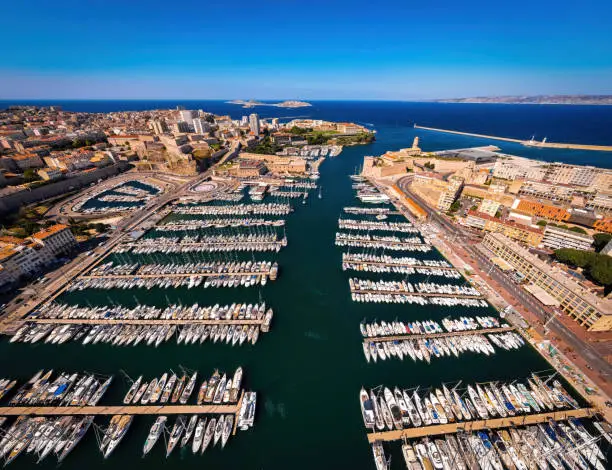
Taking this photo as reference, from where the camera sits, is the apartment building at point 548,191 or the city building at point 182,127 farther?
the city building at point 182,127

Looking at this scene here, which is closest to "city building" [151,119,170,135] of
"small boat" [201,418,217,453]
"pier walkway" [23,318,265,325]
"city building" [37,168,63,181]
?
"city building" [37,168,63,181]

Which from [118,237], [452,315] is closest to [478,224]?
[452,315]

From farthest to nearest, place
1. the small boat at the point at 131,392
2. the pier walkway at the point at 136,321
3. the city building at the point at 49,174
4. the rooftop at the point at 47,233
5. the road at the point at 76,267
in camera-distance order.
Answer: the city building at the point at 49,174 < the rooftop at the point at 47,233 < the road at the point at 76,267 < the pier walkway at the point at 136,321 < the small boat at the point at 131,392

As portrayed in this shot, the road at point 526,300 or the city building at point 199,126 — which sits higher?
the city building at point 199,126

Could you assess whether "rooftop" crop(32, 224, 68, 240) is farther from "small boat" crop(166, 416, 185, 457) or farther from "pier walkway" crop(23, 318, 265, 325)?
"small boat" crop(166, 416, 185, 457)

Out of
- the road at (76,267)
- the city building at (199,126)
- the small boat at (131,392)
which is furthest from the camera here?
the city building at (199,126)

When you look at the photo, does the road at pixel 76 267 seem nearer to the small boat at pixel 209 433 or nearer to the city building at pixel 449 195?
the small boat at pixel 209 433

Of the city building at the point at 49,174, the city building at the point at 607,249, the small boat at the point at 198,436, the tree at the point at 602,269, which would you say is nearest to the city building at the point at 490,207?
the city building at the point at 607,249

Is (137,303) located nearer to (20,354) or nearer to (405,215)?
(20,354)
